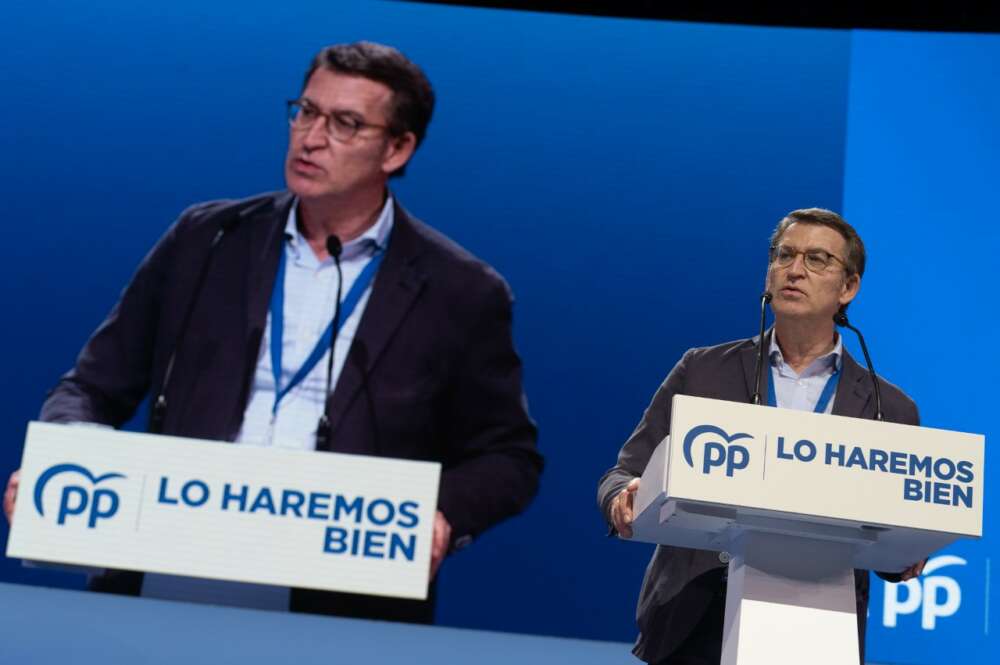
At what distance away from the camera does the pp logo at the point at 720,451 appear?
176cm

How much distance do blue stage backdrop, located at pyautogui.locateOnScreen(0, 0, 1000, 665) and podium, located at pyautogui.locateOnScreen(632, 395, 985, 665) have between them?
2.95m

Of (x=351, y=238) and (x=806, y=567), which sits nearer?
(x=806, y=567)

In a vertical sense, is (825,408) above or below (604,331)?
below

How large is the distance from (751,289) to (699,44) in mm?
1128

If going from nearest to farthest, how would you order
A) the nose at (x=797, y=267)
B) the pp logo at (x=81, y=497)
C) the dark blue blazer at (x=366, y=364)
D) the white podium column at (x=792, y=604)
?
1. the white podium column at (x=792, y=604)
2. the nose at (x=797, y=267)
3. the pp logo at (x=81, y=497)
4. the dark blue blazer at (x=366, y=364)

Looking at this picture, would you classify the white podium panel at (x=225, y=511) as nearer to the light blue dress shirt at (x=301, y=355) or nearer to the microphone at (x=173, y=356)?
the light blue dress shirt at (x=301, y=355)

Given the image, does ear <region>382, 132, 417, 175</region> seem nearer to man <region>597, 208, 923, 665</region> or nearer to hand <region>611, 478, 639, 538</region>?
man <region>597, 208, 923, 665</region>

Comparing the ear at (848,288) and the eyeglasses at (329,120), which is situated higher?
the eyeglasses at (329,120)

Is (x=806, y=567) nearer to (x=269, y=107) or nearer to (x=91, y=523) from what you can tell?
(x=91, y=523)

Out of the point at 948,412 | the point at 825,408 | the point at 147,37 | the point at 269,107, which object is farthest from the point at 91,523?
the point at 948,412

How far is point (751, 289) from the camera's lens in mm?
5055

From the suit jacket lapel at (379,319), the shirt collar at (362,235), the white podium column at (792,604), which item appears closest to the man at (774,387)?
the white podium column at (792,604)

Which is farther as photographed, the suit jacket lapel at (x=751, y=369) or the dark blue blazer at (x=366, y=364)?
the dark blue blazer at (x=366, y=364)

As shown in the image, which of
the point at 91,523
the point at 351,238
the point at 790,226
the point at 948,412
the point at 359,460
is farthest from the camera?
the point at 948,412
